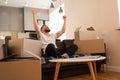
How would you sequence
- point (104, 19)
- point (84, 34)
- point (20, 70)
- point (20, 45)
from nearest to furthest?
1. point (20, 70)
2. point (20, 45)
3. point (84, 34)
4. point (104, 19)

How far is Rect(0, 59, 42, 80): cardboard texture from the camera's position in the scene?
1.31 metres

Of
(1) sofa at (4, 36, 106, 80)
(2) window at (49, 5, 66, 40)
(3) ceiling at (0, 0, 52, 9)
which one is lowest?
(1) sofa at (4, 36, 106, 80)

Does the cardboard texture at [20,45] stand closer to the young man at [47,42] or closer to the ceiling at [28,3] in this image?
the young man at [47,42]

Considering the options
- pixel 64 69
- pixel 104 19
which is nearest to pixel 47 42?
pixel 64 69

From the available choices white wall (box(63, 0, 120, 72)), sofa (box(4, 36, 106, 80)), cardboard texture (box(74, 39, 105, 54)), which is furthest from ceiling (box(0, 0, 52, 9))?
cardboard texture (box(74, 39, 105, 54))

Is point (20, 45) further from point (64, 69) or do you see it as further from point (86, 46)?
point (86, 46)

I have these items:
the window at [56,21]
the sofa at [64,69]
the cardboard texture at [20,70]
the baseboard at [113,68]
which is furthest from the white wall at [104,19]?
the cardboard texture at [20,70]

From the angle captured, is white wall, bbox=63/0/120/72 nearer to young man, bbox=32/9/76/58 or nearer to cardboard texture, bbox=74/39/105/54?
cardboard texture, bbox=74/39/105/54

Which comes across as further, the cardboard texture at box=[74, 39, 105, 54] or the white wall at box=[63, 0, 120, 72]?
the white wall at box=[63, 0, 120, 72]

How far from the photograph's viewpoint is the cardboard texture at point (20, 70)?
4.29ft

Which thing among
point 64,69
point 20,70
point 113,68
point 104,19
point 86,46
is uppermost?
point 104,19

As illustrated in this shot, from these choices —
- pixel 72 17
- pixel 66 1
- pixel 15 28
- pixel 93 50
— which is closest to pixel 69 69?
pixel 93 50

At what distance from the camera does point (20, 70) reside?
4.37 feet

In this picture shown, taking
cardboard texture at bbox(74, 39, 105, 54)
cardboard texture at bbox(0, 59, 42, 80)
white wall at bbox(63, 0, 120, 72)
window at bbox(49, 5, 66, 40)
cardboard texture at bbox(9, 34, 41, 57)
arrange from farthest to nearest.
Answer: window at bbox(49, 5, 66, 40) → white wall at bbox(63, 0, 120, 72) → cardboard texture at bbox(74, 39, 105, 54) → cardboard texture at bbox(9, 34, 41, 57) → cardboard texture at bbox(0, 59, 42, 80)
